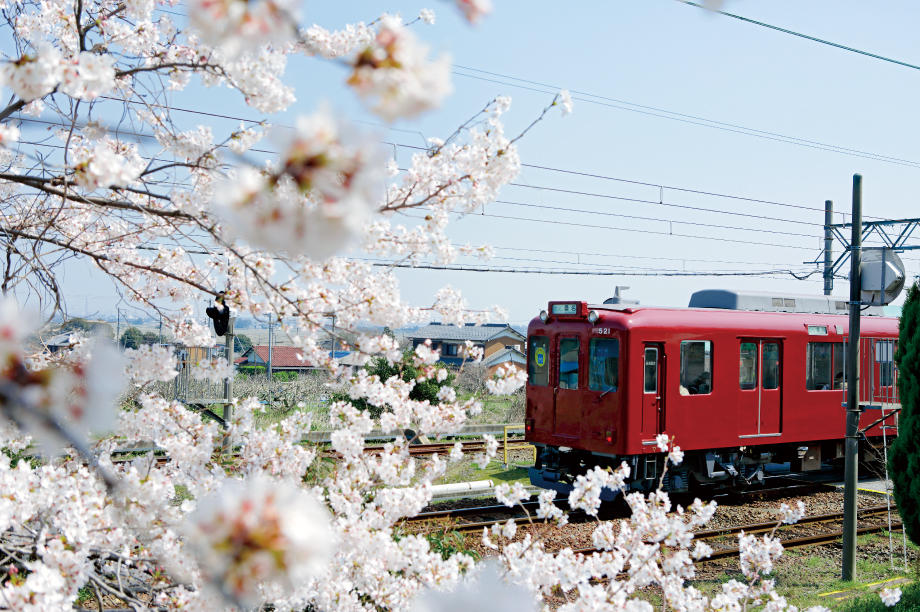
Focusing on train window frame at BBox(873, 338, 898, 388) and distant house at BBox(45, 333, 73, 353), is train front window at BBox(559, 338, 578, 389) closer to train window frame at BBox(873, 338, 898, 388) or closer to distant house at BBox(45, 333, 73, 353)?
train window frame at BBox(873, 338, 898, 388)

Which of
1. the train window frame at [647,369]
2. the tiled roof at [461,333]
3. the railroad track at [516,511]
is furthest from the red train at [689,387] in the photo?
the tiled roof at [461,333]

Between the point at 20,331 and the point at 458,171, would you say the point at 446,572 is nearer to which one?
the point at 458,171

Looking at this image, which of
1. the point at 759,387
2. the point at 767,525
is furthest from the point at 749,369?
the point at 767,525

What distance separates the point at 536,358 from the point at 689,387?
2271 millimetres

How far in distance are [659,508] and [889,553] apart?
509cm

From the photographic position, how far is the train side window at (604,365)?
8.98 m

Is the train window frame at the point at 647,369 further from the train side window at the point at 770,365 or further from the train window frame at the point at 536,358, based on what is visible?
the train side window at the point at 770,365

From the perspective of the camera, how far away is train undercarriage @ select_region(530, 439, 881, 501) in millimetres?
9227

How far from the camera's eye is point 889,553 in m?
7.68

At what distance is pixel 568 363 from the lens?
9.73 metres

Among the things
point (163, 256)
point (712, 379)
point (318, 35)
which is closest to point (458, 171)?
point (318, 35)

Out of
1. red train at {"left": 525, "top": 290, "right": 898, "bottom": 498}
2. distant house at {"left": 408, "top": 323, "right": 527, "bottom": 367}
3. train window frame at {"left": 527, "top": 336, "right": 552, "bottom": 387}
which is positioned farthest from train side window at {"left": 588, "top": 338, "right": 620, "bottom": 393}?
distant house at {"left": 408, "top": 323, "right": 527, "bottom": 367}

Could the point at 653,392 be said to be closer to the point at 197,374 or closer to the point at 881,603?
the point at 881,603

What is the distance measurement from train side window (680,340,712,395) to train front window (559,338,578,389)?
146 cm
